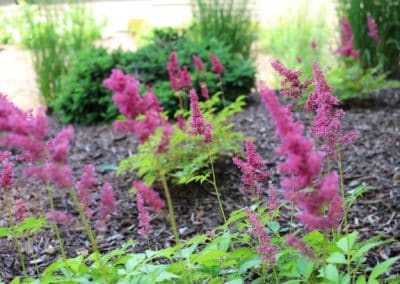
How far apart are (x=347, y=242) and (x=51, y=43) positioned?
6028 mm

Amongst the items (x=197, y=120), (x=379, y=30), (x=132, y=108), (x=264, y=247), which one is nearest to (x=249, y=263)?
(x=264, y=247)

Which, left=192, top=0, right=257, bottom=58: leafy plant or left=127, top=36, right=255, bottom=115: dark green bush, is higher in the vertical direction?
left=192, top=0, right=257, bottom=58: leafy plant

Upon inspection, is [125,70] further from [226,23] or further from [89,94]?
[226,23]

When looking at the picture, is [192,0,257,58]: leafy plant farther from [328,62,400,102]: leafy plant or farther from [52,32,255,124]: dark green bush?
[328,62,400,102]: leafy plant

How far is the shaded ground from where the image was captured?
3240 mm

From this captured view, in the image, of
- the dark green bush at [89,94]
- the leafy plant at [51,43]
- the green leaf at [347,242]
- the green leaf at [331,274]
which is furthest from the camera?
the leafy plant at [51,43]

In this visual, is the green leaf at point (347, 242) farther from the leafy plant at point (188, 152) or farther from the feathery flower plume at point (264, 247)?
the leafy plant at point (188, 152)

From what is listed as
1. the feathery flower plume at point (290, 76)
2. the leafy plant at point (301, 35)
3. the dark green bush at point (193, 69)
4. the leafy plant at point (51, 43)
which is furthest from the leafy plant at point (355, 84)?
the feathery flower plume at point (290, 76)

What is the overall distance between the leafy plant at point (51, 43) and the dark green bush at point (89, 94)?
24.5 inches

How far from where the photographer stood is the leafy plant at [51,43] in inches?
286

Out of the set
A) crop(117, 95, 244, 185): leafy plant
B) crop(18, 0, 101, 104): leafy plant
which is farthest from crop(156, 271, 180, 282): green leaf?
crop(18, 0, 101, 104): leafy plant

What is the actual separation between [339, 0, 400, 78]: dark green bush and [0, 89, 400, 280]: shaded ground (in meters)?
1.55

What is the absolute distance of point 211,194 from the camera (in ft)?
12.8

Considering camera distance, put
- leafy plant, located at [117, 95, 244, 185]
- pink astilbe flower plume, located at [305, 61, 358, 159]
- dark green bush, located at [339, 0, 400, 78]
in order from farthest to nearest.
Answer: dark green bush, located at [339, 0, 400, 78], leafy plant, located at [117, 95, 244, 185], pink astilbe flower plume, located at [305, 61, 358, 159]
